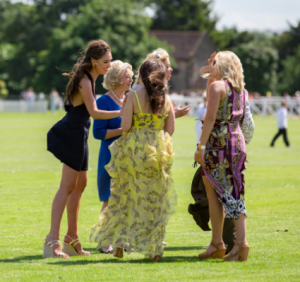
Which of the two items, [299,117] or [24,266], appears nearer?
[24,266]

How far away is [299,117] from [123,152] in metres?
47.9

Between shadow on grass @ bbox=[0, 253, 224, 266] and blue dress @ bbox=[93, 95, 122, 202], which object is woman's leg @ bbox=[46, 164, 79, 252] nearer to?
shadow on grass @ bbox=[0, 253, 224, 266]

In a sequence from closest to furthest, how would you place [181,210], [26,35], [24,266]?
[24,266], [181,210], [26,35]

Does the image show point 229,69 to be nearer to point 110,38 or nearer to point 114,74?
point 114,74

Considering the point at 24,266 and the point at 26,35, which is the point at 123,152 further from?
the point at 26,35

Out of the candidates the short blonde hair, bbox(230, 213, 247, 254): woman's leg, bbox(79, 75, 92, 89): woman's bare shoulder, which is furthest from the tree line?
bbox(230, 213, 247, 254): woman's leg

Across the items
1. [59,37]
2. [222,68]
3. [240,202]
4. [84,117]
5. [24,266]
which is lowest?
[24,266]

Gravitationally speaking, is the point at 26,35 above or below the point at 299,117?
above

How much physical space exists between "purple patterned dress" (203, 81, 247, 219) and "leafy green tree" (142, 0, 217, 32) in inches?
3542

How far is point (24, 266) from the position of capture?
205 inches

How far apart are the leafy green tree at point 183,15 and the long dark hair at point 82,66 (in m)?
89.5

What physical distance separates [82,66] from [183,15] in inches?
3587

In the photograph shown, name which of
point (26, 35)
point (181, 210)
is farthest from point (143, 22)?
point (181, 210)

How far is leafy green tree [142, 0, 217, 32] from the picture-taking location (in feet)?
307
